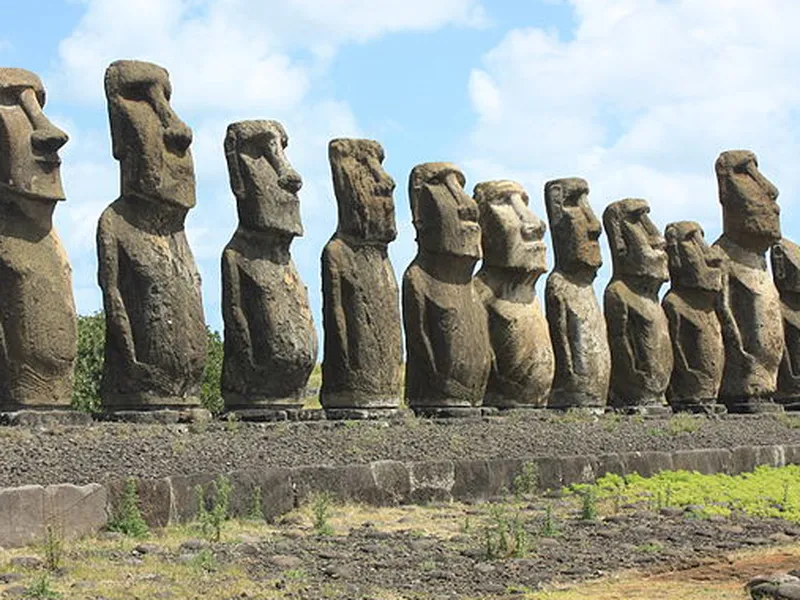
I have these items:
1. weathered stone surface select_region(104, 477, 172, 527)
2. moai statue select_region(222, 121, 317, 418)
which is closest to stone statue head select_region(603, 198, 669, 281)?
moai statue select_region(222, 121, 317, 418)

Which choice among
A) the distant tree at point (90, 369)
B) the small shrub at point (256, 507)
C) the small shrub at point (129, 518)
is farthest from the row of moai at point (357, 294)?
the distant tree at point (90, 369)

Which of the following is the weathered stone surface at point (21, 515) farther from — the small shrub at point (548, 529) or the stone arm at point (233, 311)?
the stone arm at point (233, 311)

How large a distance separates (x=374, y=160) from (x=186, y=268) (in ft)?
9.08

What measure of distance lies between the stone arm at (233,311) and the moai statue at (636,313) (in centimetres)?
632

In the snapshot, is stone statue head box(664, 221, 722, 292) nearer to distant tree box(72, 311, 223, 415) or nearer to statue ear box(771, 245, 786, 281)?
A: statue ear box(771, 245, 786, 281)

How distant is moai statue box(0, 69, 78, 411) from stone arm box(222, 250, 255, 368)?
190 centimetres

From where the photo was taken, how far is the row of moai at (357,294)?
40.9 feet

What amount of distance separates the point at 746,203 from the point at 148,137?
1068cm

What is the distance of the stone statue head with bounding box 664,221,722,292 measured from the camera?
66.1 ft

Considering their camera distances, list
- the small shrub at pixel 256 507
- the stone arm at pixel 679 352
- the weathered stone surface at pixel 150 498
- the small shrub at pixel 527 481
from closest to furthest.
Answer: the weathered stone surface at pixel 150 498 → the small shrub at pixel 256 507 → the small shrub at pixel 527 481 → the stone arm at pixel 679 352

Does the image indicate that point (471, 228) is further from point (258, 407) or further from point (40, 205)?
point (40, 205)

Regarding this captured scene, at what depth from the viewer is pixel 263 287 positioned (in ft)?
46.2

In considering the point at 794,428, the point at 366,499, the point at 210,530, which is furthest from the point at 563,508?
the point at 794,428

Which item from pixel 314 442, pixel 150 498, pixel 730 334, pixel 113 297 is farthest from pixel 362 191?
pixel 730 334
